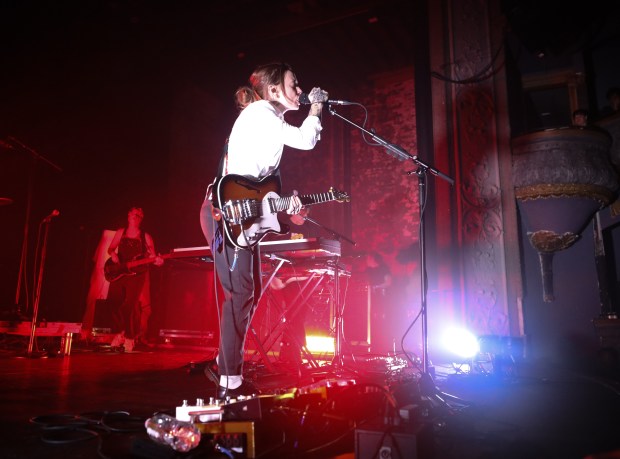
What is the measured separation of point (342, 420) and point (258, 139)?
4.94ft

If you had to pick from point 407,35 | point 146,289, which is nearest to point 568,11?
point 407,35

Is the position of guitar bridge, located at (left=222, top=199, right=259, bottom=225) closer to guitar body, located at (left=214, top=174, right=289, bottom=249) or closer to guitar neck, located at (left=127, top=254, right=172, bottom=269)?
guitar body, located at (left=214, top=174, right=289, bottom=249)

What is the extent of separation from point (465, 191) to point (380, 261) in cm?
458

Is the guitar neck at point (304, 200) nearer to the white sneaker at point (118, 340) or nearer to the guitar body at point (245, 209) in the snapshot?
the guitar body at point (245, 209)

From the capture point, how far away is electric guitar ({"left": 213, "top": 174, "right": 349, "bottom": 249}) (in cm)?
230

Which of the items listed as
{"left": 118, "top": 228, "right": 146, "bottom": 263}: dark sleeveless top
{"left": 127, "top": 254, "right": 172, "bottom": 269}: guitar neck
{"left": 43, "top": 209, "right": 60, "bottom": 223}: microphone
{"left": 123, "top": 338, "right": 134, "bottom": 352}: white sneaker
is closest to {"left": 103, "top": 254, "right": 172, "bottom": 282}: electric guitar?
{"left": 127, "top": 254, "right": 172, "bottom": 269}: guitar neck

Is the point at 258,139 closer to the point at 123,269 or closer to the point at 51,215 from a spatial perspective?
the point at 51,215

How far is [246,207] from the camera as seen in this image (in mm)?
2311

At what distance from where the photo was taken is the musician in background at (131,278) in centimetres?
671

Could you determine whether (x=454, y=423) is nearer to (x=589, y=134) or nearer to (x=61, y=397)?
(x=61, y=397)

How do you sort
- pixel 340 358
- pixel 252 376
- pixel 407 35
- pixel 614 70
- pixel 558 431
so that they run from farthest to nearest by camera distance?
pixel 407 35 < pixel 614 70 < pixel 340 358 < pixel 252 376 < pixel 558 431

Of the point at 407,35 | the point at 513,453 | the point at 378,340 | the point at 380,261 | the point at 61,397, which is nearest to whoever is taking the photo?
the point at 513,453

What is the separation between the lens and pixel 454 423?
5.93 feet

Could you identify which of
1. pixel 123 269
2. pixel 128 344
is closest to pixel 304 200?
pixel 128 344
